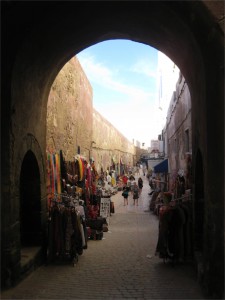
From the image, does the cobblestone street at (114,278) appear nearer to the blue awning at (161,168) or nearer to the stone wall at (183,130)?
the stone wall at (183,130)

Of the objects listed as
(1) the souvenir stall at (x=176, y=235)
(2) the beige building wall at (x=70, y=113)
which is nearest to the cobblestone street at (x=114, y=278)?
(1) the souvenir stall at (x=176, y=235)

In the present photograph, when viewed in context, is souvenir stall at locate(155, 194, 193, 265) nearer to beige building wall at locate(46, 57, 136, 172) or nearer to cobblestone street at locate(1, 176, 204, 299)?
cobblestone street at locate(1, 176, 204, 299)

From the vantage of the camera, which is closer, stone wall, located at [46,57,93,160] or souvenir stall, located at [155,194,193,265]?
souvenir stall, located at [155,194,193,265]

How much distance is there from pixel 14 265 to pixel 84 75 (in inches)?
425

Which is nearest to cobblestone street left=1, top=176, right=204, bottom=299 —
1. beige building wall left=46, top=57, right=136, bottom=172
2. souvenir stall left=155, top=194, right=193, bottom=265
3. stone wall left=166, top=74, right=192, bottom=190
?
souvenir stall left=155, top=194, right=193, bottom=265

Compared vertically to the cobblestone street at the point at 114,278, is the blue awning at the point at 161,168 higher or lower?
higher

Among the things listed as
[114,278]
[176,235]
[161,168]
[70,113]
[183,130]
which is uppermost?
[70,113]

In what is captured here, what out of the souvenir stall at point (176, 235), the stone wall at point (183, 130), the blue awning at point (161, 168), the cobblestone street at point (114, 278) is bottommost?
the cobblestone street at point (114, 278)

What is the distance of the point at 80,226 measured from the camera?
739 centimetres

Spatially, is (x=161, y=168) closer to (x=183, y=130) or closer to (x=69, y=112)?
(x=183, y=130)

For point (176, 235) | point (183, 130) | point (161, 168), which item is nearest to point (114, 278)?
point (176, 235)

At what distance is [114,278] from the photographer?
6242 millimetres

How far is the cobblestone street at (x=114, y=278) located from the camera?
5.40 m

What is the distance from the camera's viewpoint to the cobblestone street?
540 centimetres
